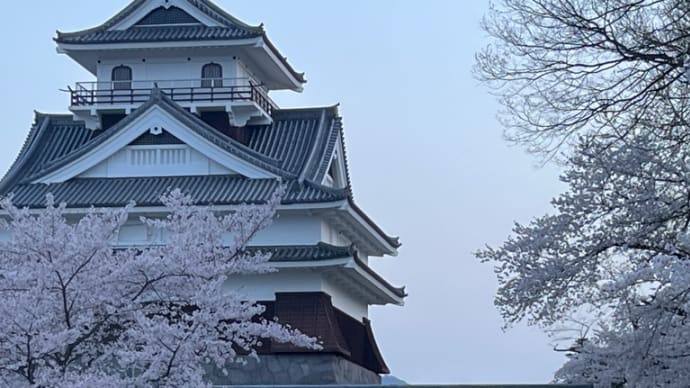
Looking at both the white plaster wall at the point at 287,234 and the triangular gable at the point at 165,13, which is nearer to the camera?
the white plaster wall at the point at 287,234

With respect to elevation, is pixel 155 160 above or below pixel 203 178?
above

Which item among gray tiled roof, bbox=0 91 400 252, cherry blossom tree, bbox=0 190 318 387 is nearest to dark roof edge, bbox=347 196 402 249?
gray tiled roof, bbox=0 91 400 252

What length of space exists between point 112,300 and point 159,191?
571 inches

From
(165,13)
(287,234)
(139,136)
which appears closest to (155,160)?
(139,136)

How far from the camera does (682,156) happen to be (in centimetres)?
1285

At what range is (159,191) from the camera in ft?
86.9

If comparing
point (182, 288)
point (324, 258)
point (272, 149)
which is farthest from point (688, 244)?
point (272, 149)

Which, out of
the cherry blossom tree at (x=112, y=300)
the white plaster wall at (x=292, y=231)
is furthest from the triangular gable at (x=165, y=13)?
the cherry blossom tree at (x=112, y=300)

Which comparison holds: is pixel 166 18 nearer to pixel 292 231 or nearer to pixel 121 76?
pixel 121 76

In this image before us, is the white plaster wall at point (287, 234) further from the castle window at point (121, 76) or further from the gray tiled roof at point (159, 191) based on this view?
the castle window at point (121, 76)

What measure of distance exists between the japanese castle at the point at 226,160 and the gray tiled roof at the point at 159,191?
43mm

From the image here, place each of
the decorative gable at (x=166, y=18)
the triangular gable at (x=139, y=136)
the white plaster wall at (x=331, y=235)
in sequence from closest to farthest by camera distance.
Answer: the white plaster wall at (x=331, y=235) < the triangular gable at (x=139, y=136) < the decorative gable at (x=166, y=18)

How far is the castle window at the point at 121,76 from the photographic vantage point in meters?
29.4

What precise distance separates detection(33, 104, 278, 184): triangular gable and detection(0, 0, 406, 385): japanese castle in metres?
0.03
